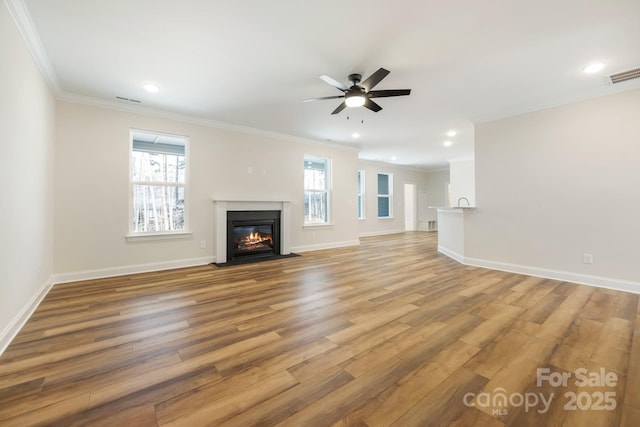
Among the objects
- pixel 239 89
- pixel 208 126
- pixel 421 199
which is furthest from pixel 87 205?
pixel 421 199

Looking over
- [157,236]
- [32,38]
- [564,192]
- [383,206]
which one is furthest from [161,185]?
[383,206]

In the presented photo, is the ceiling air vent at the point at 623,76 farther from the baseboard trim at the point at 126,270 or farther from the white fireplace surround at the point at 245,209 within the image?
the baseboard trim at the point at 126,270

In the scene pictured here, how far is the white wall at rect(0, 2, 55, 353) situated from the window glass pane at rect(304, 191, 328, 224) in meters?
4.57

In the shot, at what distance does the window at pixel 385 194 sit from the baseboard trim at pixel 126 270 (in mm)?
7004

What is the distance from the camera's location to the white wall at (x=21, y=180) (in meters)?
2.09

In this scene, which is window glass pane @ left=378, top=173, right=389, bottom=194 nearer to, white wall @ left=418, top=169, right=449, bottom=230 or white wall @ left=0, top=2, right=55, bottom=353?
white wall @ left=418, top=169, right=449, bottom=230

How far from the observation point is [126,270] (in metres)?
4.27

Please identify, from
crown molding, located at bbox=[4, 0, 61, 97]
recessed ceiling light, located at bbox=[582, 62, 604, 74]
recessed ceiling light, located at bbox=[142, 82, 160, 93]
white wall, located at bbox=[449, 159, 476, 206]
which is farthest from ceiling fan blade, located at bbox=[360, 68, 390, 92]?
white wall, located at bbox=[449, 159, 476, 206]

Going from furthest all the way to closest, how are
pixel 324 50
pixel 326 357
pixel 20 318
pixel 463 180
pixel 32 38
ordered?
pixel 463 180 < pixel 324 50 < pixel 32 38 < pixel 20 318 < pixel 326 357

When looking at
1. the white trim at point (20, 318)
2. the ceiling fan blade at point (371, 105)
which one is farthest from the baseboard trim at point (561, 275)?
the white trim at point (20, 318)

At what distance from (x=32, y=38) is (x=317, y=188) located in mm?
5239

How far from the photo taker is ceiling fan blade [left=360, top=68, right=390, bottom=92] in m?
2.75

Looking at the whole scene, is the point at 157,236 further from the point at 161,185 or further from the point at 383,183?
the point at 383,183

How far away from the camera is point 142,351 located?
6.47 feet
